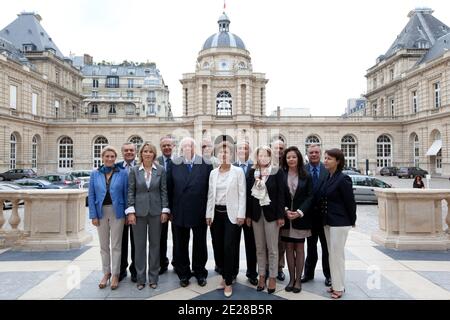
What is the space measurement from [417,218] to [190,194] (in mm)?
4629

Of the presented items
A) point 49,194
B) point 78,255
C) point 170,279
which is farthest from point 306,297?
point 49,194

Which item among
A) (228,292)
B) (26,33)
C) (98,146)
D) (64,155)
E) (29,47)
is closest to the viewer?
(228,292)

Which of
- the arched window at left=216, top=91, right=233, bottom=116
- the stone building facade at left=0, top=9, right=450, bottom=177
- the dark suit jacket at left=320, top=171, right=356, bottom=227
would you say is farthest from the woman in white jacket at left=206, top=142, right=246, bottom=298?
the arched window at left=216, top=91, right=233, bottom=116

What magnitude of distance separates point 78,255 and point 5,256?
1287 mm

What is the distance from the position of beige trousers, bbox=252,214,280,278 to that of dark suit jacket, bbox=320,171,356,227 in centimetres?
71

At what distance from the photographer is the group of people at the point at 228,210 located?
4480 millimetres

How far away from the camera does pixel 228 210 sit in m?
4.53

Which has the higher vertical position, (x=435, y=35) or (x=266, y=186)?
(x=435, y=35)

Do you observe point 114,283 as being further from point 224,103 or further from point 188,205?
point 224,103

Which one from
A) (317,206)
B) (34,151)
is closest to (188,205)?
(317,206)

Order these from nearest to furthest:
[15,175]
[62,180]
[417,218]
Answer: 1. [417,218]
2. [62,180]
3. [15,175]

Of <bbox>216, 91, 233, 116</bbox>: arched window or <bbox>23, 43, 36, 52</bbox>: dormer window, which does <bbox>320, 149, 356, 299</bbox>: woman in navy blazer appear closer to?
<bbox>216, 91, 233, 116</bbox>: arched window
